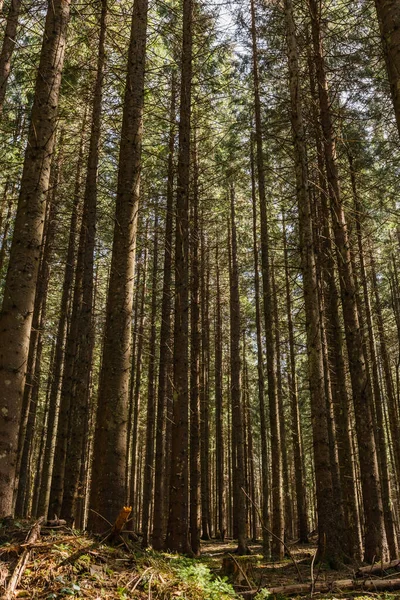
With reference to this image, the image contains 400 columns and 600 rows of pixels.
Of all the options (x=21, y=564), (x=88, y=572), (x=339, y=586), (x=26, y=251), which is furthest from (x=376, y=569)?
(x=26, y=251)

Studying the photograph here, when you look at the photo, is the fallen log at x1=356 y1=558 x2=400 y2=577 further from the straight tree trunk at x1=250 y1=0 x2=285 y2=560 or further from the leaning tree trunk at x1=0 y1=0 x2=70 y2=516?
the straight tree trunk at x1=250 y1=0 x2=285 y2=560

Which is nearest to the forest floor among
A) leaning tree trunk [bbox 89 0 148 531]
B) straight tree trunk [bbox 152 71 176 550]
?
leaning tree trunk [bbox 89 0 148 531]

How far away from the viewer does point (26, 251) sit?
525 cm

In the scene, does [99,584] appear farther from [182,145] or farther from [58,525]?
[182,145]

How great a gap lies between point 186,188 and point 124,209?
12.4 ft

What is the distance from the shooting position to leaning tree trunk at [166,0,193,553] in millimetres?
9086

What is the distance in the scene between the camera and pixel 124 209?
694 centimetres

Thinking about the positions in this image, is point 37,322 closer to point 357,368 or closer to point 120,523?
point 357,368

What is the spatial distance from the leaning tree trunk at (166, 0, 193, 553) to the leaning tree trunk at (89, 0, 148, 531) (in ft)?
7.43

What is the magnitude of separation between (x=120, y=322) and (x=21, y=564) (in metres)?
3.61

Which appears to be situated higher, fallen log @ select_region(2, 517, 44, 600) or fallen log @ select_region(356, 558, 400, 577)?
fallen log @ select_region(2, 517, 44, 600)

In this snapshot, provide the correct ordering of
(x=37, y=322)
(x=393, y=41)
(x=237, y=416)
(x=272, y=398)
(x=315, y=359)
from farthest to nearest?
1. (x=237, y=416)
2. (x=37, y=322)
3. (x=272, y=398)
4. (x=315, y=359)
5. (x=393, y=41)

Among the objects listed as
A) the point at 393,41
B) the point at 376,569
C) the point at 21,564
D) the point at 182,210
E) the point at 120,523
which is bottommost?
the point at 376,569

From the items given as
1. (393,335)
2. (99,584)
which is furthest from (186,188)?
(393,335)
